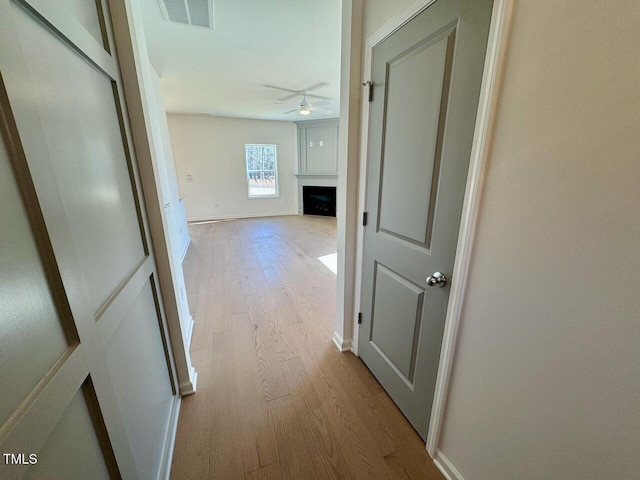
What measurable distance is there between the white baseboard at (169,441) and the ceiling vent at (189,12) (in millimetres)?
2641

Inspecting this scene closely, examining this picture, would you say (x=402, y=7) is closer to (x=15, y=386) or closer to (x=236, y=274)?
(x=15, y=386)

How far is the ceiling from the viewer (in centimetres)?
197

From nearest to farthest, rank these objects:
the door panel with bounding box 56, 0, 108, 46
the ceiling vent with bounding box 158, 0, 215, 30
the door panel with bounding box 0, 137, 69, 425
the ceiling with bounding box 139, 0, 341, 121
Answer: the door panel with bounding box 0, 137, 69, 425 < the door panel with bounding box 56, 0, 108, 46 < the ceiling vent with bounding box 158, 0, 215, 30 < the ceiling with bounding box 139, 0, 341, 121

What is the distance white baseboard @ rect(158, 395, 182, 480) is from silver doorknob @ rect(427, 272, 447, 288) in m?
1.44

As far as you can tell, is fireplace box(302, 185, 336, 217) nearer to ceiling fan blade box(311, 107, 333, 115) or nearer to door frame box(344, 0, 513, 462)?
ceiling fan blade box(311, 107, 333, 115)

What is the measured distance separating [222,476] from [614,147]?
6.01ft

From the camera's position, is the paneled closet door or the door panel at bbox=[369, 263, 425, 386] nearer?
the paneled closet door

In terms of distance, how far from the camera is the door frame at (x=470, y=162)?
2.54 ft

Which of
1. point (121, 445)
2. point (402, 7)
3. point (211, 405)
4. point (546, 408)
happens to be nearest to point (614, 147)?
point (546, 408)

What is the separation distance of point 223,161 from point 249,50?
4279mm

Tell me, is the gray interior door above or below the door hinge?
below

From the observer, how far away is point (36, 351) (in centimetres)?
50

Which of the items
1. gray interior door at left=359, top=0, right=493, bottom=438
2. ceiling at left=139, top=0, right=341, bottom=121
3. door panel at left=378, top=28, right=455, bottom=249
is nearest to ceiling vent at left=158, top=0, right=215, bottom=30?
ceiling at left=139, top=0, right=341, bottom=121

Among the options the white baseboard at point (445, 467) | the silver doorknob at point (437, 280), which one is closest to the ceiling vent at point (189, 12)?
the silver doorknob at point (437, 280)
